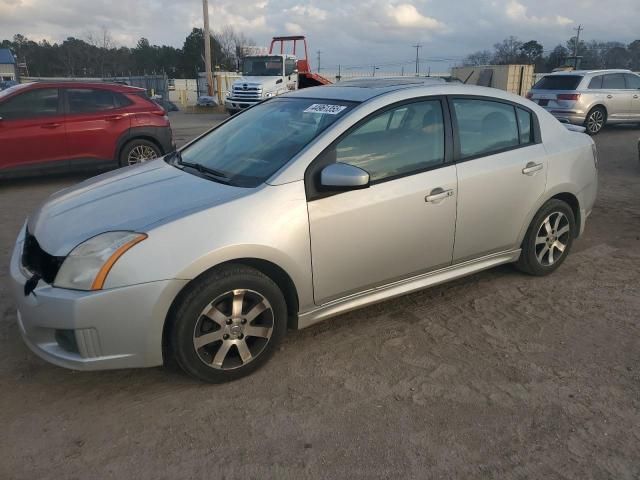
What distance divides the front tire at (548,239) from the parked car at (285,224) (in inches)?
0.7

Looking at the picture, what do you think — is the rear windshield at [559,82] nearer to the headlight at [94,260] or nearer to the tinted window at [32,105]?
the tinted window at [32,105]

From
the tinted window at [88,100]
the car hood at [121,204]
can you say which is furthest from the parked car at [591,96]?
the car hood at [121,204]

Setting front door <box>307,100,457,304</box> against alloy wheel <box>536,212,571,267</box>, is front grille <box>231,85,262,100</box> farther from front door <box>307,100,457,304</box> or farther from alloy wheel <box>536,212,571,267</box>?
front door <box>307,100,457,304</box>

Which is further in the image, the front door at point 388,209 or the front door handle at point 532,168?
the front door handle at point 532,168

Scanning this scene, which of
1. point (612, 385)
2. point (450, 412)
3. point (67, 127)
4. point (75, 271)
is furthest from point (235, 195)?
point (67, 127)

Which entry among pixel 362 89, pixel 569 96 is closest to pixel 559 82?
pixel 569 96

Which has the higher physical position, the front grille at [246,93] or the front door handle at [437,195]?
the front grille at [246,93]

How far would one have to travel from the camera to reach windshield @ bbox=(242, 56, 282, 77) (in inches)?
878

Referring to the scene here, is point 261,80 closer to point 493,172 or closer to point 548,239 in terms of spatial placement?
point 548,239

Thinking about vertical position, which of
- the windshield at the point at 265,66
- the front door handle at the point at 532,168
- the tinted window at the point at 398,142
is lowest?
the front door handle at the point at 532,168

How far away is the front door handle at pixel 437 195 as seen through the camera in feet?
11.5

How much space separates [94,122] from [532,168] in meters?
6.60

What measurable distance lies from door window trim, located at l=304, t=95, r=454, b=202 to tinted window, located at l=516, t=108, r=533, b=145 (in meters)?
0.79

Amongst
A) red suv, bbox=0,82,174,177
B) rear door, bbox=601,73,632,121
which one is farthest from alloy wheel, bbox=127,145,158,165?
rear door, bbox=601,73,632,121
